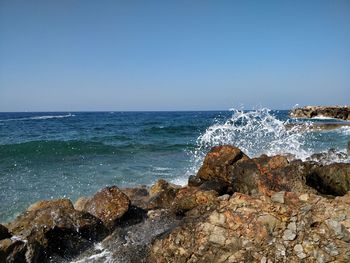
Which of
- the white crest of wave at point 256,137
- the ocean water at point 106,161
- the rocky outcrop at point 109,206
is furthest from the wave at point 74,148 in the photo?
the rocky outcrop at point 109,206

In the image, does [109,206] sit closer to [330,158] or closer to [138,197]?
[138,197]

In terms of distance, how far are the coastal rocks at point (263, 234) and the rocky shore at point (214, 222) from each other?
1 centimetres

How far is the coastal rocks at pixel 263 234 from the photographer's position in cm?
391

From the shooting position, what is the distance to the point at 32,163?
16.9 metres

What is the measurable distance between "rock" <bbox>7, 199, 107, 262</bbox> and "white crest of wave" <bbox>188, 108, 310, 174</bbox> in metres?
8.40

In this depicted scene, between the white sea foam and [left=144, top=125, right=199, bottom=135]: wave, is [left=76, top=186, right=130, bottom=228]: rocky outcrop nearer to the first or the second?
the white sea foam

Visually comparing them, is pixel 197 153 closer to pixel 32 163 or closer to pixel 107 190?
pixel 32 163

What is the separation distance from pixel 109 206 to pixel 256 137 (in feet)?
52.7

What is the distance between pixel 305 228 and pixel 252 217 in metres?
0.64

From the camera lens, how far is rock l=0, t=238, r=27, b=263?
5.11 m

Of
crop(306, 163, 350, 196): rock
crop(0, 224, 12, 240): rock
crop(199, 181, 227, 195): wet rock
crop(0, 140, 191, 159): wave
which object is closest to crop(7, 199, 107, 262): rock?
crop(0, 224, 12, 240): rock

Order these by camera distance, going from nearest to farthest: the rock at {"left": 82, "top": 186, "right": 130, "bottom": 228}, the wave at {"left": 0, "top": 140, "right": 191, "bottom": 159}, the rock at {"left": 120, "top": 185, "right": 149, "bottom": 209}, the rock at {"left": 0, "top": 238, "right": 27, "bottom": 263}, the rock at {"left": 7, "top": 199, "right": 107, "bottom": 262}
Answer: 1. the rock at {"left": 0, "top": 238, "right": 27, "bottom": 263}
2. the rock at {"left": 7, "top": 199, "right": 107, "bottom": 262}
3. the rock at {"left": 82, "top": 186, "right": 130, "bottom": 228}
4. the rock at {"left": 120, "top": 185, "right": 149, "bottom": 209}
5. the wave at {"left": 0, "top": 140, "right": 191, "bottom": 159}

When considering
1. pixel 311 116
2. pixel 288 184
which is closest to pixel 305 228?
pixel 288 184

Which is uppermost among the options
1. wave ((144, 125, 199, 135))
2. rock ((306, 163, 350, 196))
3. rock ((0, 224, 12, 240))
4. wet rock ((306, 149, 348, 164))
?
rock ((306, 163, 350, 196))
